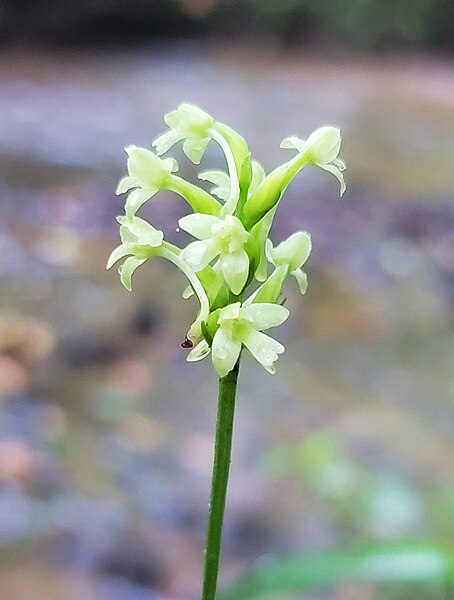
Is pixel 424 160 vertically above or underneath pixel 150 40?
underneath

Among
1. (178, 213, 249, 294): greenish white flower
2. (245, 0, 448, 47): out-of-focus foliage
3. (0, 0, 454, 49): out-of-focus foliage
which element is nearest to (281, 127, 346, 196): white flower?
(178, 213, 249, 294): greenish white flower

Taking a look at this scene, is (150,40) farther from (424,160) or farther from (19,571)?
(19,571)

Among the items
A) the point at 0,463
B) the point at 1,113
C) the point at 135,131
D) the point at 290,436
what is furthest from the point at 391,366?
the point at 1,113

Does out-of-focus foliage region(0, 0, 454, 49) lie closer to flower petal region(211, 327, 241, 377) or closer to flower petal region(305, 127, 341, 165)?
flower petal region(305, 127, 341, 165)

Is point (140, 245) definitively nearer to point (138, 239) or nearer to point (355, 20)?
point (138, 239)

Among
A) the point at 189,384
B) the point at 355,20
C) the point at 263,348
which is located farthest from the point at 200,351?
the point at 355,20
